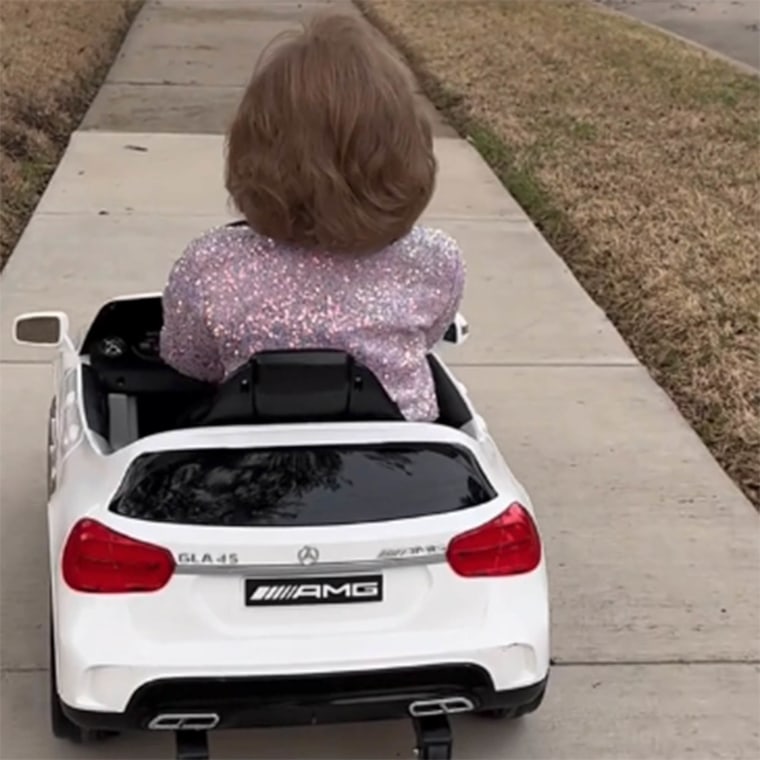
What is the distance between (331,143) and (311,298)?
31 centimetres

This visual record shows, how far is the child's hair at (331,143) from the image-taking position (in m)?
2.58

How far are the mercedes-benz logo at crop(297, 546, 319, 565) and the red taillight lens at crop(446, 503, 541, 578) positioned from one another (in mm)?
242

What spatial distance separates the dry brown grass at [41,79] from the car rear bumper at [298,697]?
14.1 ft

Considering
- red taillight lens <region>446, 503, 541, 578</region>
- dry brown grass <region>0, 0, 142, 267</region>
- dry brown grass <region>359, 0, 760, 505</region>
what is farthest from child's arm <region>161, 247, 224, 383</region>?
dry brown grass <region>0, 0, 142, 267</region>

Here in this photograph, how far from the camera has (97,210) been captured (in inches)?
292

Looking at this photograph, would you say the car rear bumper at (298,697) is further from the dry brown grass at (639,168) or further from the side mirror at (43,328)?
the dry brown grass at (639,168)

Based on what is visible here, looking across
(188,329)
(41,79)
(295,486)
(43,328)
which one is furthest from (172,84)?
(295,486)

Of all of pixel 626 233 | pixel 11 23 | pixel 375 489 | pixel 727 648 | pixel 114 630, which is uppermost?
pixel 375 489

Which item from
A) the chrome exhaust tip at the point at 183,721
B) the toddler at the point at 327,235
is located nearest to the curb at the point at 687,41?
the toddler at the point at 327,235

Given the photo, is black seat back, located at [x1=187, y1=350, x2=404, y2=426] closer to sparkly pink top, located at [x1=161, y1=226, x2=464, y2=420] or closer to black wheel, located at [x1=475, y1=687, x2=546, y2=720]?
sparkly pink top, located at [x1=161, y1=226, x2=464, y2=420]

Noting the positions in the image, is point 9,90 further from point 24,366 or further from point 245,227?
point 245,227

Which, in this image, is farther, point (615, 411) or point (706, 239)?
point (706, 239)

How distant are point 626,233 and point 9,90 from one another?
4.43m

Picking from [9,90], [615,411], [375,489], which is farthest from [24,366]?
[9,90]
